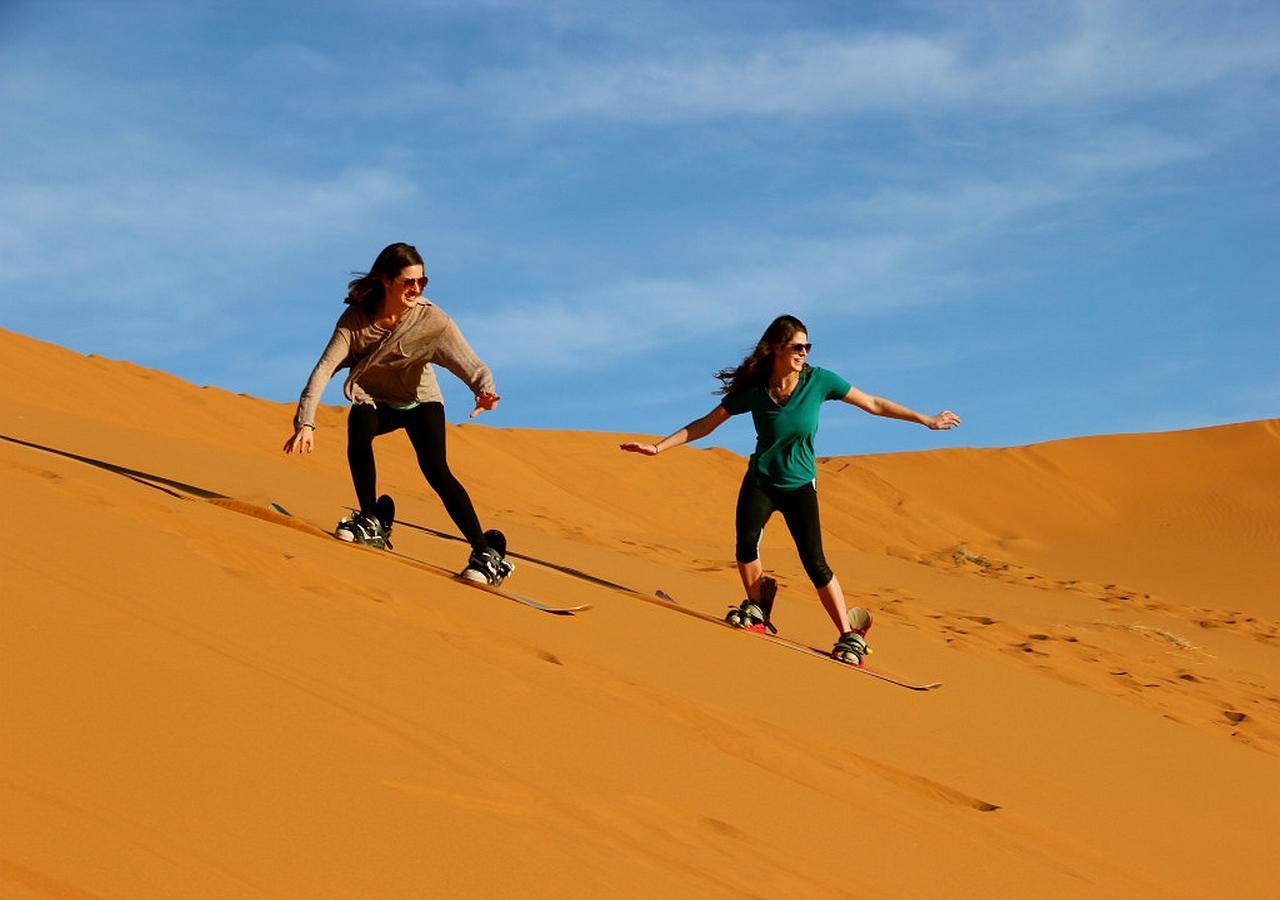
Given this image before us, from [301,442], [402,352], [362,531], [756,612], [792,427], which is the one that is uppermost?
[792,427]

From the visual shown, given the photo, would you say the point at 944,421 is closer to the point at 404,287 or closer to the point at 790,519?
the point at 790,519

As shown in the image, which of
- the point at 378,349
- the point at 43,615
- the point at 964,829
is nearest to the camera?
the point at 43,615

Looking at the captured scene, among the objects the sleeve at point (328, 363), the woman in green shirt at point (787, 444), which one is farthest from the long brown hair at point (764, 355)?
the sleeve at point (328, 363)

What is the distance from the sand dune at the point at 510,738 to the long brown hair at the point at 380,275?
1.00 m

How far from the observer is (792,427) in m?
6.57

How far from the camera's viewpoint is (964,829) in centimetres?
371

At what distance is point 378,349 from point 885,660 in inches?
119

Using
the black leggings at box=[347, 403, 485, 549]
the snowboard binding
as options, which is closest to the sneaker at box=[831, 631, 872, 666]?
the snowboard binding

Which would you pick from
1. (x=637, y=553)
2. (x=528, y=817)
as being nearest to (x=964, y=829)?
(x=528, y=817)

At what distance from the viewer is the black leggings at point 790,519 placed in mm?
6574

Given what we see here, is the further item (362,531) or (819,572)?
(819,572)

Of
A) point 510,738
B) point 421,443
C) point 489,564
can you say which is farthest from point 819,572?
point 510,738

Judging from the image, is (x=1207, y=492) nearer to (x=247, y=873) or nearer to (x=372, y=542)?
(x=372, y=542)

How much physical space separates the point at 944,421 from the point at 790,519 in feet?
Result: 2.91
